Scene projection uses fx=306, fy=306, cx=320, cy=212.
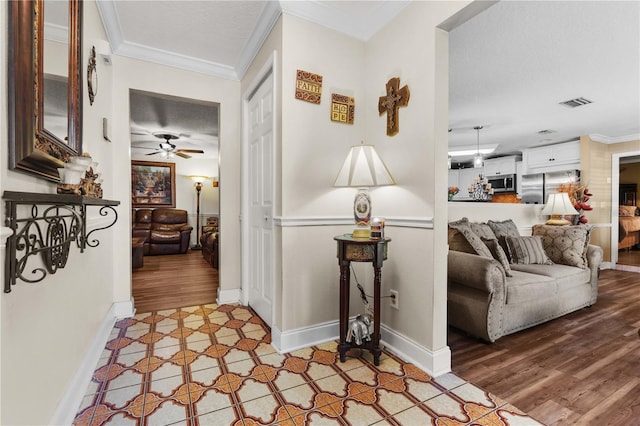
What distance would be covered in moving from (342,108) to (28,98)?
183cm

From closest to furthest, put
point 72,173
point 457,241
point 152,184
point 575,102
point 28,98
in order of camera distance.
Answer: point 28,98 → point 72,173 → point 457,241 → point 575,102 → point 152,184

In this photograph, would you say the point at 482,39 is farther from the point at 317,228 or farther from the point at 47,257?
the point at 47,257

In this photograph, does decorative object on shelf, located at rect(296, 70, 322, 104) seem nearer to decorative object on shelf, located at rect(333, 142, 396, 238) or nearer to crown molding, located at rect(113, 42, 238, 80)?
decorative object on shelf, located at rect(333, 142, 396, 238)

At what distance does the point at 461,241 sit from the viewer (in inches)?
110

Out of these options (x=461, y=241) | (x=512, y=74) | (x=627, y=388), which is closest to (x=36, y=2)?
(x=461, y=241)

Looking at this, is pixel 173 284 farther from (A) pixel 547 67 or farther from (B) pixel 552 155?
(B) pixel 552 155

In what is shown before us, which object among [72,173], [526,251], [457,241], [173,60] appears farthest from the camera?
[526,251]

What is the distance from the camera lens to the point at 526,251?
3229 millimetres

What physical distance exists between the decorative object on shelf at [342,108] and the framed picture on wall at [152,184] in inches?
252

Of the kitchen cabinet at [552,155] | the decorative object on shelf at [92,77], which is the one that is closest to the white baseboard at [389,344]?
the decorative object on shelf at [92,77]

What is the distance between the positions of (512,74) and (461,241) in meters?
1.93

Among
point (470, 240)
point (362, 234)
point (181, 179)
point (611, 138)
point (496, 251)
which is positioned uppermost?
point (611, 138)

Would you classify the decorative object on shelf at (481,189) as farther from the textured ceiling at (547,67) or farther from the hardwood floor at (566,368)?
the hardwood floor at (566,368)

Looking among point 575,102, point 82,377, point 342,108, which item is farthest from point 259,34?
point 575,102
